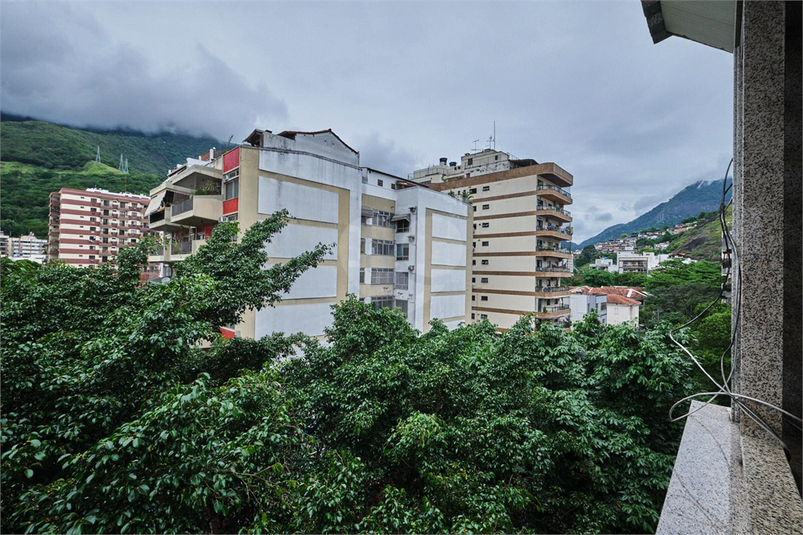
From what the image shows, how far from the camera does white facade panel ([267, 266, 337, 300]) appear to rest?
12242mm

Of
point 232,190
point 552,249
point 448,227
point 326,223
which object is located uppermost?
point 232,190

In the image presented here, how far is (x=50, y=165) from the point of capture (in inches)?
632

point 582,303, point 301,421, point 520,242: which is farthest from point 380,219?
point 582,303

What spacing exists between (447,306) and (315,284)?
7.67 meters

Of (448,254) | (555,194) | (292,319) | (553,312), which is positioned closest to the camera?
Answer: (292,319)

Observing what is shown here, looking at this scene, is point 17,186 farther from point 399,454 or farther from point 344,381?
point 399,454

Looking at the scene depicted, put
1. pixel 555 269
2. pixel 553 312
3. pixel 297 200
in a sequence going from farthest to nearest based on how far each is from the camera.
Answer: pixel 555 269
pixel 553 312
pixel 297 200

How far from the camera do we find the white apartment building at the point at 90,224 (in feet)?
87.8

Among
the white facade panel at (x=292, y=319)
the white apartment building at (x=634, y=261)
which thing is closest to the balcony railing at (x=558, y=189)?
the white facade panel at (x=292, y=319)

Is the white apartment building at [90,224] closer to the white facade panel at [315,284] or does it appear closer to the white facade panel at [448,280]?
the white facade panel at [315,284]

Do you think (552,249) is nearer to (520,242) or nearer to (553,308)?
(520,242)

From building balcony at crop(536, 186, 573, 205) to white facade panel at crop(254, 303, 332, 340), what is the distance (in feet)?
48.5

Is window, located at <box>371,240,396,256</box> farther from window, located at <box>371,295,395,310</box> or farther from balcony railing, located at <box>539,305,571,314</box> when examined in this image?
balcony railing, located at <box>539,305,571,314</box>

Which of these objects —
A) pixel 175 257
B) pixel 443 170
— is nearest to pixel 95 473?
pixel 175 257
